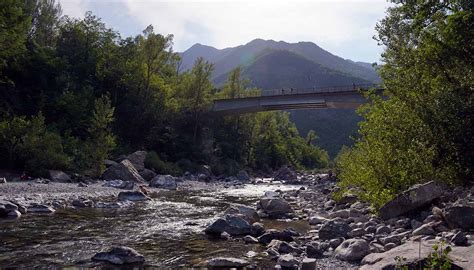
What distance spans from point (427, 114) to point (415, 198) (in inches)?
132

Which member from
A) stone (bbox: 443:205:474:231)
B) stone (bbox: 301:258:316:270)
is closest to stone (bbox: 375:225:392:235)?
stone (bbox: 443:205:474:231)

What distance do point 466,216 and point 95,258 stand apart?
882 centimetres

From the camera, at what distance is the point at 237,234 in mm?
12891

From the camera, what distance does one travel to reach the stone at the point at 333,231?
38.7ft

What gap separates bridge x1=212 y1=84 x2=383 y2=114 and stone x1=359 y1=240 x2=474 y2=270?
40361mm

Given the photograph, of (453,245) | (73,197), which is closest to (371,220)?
(453,245)

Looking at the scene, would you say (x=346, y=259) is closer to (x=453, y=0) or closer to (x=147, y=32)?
(x=453, y=0)

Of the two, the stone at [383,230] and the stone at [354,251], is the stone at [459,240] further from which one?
the stone at [383,230]

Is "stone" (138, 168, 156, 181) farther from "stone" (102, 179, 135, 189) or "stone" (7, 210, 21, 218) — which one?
"stone" (7, 210, 21, 218)

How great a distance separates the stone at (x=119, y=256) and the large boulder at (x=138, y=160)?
90.4ft

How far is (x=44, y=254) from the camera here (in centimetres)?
962

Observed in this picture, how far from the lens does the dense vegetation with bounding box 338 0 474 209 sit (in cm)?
1353

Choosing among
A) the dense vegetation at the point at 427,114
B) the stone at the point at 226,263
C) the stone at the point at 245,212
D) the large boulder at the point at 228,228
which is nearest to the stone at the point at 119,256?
the stone at the point at 226,263

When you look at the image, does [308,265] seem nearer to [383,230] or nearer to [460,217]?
[383,230]
